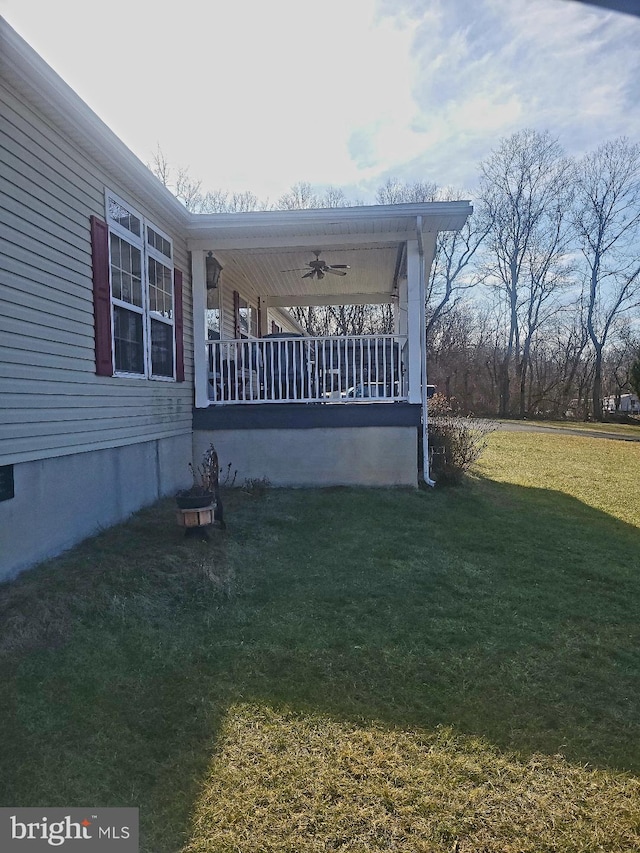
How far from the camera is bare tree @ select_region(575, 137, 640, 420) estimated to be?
24.7 meters

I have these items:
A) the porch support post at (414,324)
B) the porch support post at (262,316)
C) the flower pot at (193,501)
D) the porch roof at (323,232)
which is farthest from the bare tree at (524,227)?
the flower pot at (193,501)

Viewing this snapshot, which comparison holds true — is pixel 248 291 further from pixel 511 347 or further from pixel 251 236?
pixel 511 347

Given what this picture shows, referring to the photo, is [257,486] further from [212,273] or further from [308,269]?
[308,269]

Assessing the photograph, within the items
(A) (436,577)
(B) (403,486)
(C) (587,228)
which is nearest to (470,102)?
(B) (403,486)

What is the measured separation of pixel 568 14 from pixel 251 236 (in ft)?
17.4

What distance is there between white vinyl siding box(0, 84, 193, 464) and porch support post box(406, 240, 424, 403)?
345 cm

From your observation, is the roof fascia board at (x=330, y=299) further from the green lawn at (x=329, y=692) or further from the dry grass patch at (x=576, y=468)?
the green lawn at (x=329, y=692)

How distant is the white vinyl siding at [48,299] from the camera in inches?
132

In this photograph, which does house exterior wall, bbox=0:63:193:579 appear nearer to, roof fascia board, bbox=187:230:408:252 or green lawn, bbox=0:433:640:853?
green lawn, bbox=0:433:640:853

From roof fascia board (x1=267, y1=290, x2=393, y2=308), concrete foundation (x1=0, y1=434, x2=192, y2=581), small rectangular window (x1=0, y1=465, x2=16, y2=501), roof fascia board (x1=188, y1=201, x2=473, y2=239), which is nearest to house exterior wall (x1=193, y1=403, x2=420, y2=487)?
concrete foundation (x1=0, y1=434, x2=192, y2=581)

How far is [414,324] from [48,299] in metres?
4.25

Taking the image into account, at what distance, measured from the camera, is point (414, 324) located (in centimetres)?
650

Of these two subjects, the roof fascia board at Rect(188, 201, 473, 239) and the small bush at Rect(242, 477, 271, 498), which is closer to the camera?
the roof fascia board at Rect(188, 201, 473, 239)

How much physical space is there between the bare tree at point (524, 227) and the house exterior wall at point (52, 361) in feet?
80.0
